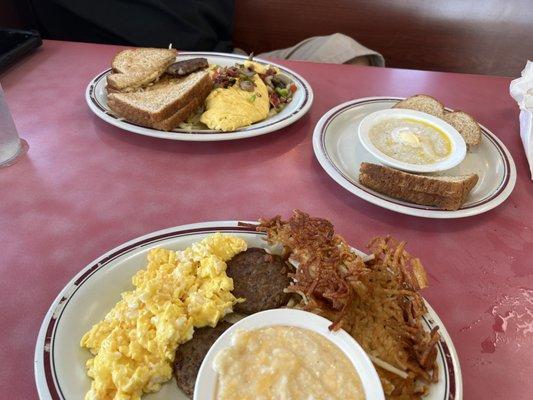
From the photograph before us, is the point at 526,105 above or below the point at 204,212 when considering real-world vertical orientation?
above

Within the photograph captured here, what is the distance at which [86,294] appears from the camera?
3.96 ft

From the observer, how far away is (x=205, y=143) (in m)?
2.01

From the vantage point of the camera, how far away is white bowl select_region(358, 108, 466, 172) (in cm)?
173

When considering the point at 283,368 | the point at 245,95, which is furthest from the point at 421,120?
the point at 283,368

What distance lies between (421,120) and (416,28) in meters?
1.75

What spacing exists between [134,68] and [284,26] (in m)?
1.66

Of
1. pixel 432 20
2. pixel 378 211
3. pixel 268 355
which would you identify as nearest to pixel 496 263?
pixel 378 211

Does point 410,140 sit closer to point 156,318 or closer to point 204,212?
point 204,212

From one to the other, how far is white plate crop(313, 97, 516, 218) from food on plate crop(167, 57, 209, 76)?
0.77 meters

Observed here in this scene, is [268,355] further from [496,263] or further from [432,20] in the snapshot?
[432,20]

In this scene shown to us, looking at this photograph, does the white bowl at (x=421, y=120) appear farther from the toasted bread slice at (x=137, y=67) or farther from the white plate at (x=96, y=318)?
the toasted bread slice at (x=137, y=67)

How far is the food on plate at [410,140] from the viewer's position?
184 cm

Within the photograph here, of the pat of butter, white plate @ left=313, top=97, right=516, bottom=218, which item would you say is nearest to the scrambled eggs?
white plate @ left=313, top=97, right=516, bottom=218

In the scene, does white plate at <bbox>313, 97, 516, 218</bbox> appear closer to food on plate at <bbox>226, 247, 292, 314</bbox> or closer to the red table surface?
the red table surface
